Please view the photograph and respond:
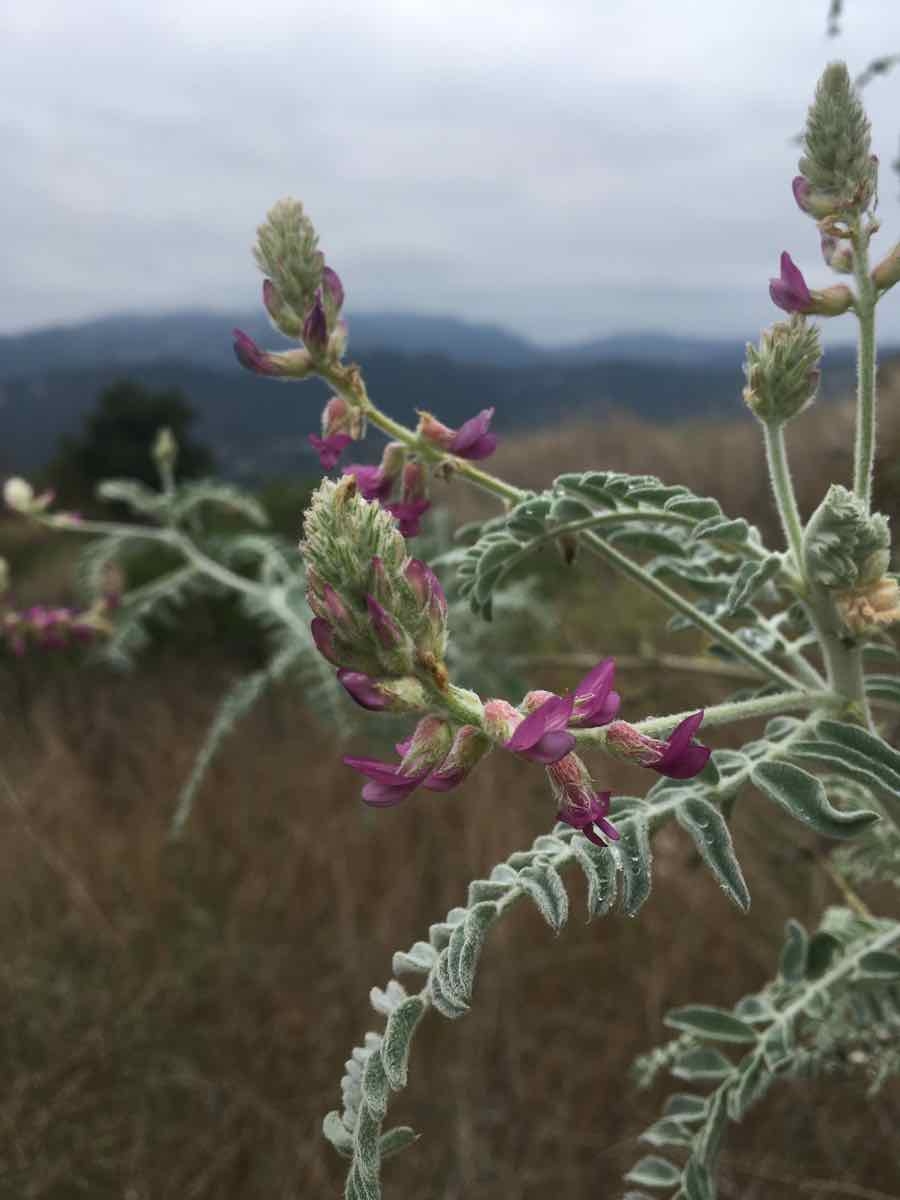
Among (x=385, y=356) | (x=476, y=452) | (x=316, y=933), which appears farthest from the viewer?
(x=385, y=356)

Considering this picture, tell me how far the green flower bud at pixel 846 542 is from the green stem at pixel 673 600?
13 centimetres

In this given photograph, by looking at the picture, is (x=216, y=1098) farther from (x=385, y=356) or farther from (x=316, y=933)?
(x=385, y=356)

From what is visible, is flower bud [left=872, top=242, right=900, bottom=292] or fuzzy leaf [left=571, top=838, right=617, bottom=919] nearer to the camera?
fuzzy leaf [left=571, top=838, right=617, bottom=919]

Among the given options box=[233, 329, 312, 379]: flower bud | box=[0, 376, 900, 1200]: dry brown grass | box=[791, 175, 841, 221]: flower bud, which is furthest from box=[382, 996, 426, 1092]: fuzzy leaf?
box=[0, 376, 900, 1200]: dry brown grass

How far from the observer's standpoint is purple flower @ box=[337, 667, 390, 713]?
2.57 ft

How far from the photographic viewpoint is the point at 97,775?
734cm

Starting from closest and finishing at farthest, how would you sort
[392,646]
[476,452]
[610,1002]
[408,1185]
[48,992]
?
1. [392,646]
2. [476,452]
3. [408,1185]
4. [48,992]
5. [610,1002]

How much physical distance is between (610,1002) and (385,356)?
100 meters

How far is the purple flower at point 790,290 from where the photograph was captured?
45.7 inches

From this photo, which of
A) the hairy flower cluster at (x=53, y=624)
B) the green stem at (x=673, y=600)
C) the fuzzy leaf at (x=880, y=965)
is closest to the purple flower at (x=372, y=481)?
the green stem at (x=673, y=600)

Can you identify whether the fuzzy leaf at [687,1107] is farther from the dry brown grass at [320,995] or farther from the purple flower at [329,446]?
the purple flower at [329,446]

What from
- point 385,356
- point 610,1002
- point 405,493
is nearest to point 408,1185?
point 610,1002

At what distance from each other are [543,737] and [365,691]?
0.13m

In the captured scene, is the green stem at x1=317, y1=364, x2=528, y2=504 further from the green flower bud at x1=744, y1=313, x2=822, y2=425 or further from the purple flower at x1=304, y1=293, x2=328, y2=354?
the green flower bud at x1=744, y1=313, x2=822, y2=425
